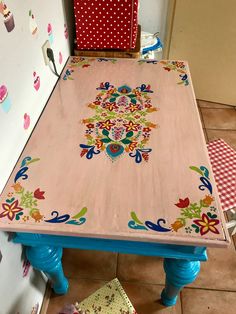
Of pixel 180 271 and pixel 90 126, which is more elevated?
pixel 90 126

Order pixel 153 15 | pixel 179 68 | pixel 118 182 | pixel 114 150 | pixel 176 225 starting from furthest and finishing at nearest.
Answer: pixel 153 15
pixel 179 68
pixel 114 150
pixel 118 182
pixel 176 225

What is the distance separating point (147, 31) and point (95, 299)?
175 centimetres

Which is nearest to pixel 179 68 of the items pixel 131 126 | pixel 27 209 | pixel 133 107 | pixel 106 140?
pixel 133 107

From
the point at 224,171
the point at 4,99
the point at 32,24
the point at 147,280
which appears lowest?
the point at 147,280

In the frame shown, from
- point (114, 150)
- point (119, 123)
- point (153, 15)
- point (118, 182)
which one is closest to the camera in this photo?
point (118, 182)

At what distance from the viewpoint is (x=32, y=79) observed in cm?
97

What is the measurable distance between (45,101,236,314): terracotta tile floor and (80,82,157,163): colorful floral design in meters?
0.73

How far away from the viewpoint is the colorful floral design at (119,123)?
3.01 ft

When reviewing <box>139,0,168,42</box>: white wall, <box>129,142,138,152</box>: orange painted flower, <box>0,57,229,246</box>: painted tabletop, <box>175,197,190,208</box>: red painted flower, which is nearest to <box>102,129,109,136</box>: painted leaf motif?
<box>0,57,229,246</box>: painted tabletop

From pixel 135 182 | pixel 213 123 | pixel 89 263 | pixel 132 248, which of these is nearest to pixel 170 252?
pixel 132 248

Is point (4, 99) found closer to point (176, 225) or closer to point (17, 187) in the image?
point (17, 187)

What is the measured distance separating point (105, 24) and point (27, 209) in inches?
37.1

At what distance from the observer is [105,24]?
50.6 inches

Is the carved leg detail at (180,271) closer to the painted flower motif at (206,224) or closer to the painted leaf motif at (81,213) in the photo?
the painted flower motif at (206,224)
